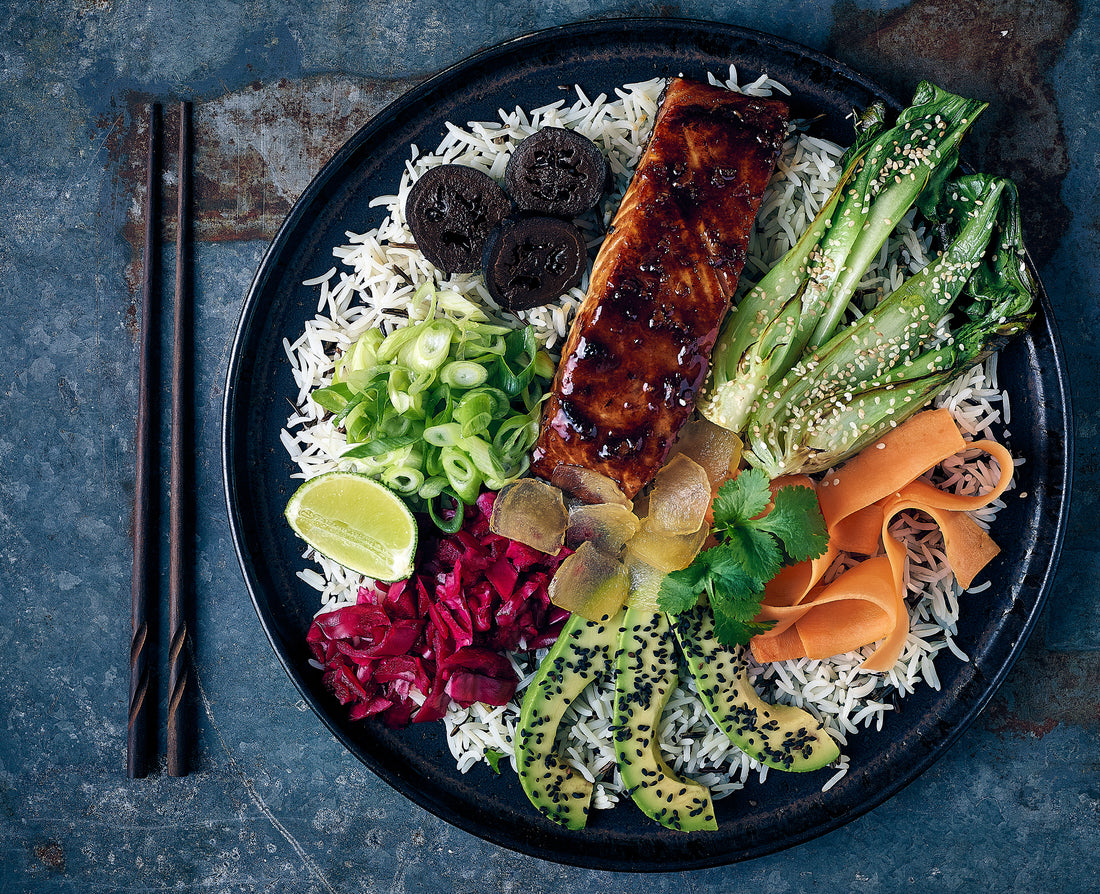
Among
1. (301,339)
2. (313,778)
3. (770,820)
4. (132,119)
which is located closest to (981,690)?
(770,820)

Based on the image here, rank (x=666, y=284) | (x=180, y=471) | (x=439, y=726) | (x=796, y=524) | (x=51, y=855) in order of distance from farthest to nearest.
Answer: (x=51, y=855) < (x=180, y=471) < (x=439, y=726) < (x=666, y=284) < (x=796, y=524)

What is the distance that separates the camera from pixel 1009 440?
335 centimetres

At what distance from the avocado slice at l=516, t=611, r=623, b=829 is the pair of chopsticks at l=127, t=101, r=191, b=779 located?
198 cm

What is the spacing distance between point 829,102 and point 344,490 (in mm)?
3109

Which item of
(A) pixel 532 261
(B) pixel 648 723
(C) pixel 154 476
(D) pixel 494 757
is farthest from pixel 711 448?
(C) pixel 154 476

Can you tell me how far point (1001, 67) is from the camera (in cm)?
350

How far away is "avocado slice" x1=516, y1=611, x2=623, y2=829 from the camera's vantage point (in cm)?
328

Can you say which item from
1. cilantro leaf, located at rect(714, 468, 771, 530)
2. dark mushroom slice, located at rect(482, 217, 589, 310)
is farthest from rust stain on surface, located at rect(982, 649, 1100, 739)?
dark mushroom slice, located at rect(482, 217, 589, 310)

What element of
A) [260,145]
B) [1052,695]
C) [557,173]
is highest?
[260,145]

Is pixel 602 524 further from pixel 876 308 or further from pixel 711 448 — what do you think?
pixel 876 308

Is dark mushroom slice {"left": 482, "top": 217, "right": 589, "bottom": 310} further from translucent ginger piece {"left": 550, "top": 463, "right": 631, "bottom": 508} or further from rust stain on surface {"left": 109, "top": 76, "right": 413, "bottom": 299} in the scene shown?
rust stain on surface {"left": 109, "top": 76, "right": 413, "bottom": 299}

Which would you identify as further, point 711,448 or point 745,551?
point 711,448

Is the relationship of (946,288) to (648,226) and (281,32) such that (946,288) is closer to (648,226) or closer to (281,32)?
(648,226)

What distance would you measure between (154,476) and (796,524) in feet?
11.2
